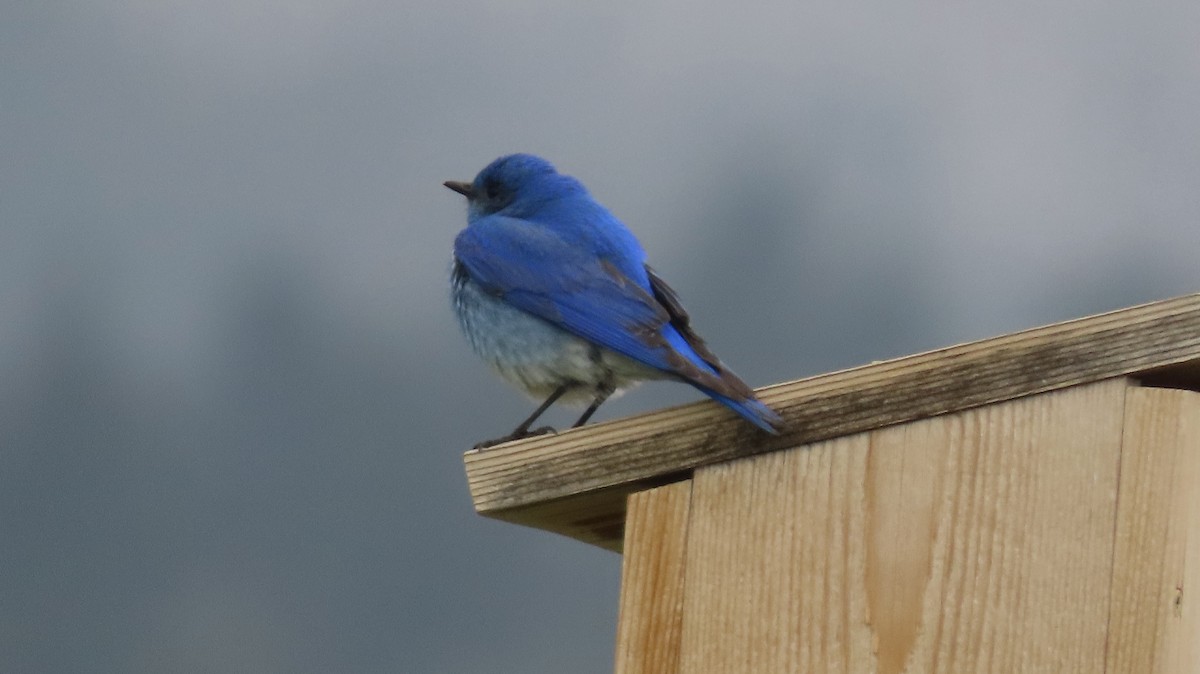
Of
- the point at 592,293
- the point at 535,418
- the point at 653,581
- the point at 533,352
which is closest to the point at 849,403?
the point at 653,581

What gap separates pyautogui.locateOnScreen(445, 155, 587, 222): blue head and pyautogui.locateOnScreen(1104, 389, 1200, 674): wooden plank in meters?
1.85

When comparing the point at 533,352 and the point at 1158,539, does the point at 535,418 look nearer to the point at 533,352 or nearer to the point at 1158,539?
the point at 533,352

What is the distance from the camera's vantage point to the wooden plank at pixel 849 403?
2.81 meters

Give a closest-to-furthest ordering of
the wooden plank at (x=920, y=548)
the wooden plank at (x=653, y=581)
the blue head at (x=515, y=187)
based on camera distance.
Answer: the wooden plank at (x=920, y=548) < the wooden plank at (x=653, y=581) < the blue head at (x=515, y=187)

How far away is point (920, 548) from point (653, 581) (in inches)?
18.6

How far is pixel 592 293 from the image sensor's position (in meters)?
3.67

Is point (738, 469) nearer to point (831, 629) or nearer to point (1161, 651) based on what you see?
point (831, 629)

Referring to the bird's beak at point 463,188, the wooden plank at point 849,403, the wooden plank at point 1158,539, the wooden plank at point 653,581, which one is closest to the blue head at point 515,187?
the bird's beak at point 463,188

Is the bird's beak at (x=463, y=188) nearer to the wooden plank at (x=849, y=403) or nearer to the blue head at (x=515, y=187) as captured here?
the blue head at (x=515, y=187)

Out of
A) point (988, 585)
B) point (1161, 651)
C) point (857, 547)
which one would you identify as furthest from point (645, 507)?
point (1161, 651)

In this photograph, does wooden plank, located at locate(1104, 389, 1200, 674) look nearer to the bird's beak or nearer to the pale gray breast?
the pale gray breast

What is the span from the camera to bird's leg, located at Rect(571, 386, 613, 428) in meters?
3.87

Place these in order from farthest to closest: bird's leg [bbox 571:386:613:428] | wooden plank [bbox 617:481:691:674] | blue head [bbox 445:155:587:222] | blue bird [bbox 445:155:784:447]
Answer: blue head [bbox 445:155:587:222], bird's leg [bbox 571:386:613:428], blue bird [bbox 445:155:784:447], wooden plank [bbox 617:481:691:674]

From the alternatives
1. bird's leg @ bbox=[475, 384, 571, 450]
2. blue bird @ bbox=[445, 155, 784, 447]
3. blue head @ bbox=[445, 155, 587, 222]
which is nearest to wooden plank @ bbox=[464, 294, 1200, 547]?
blue bird @ bbox=[445, 155, 784, 447]
